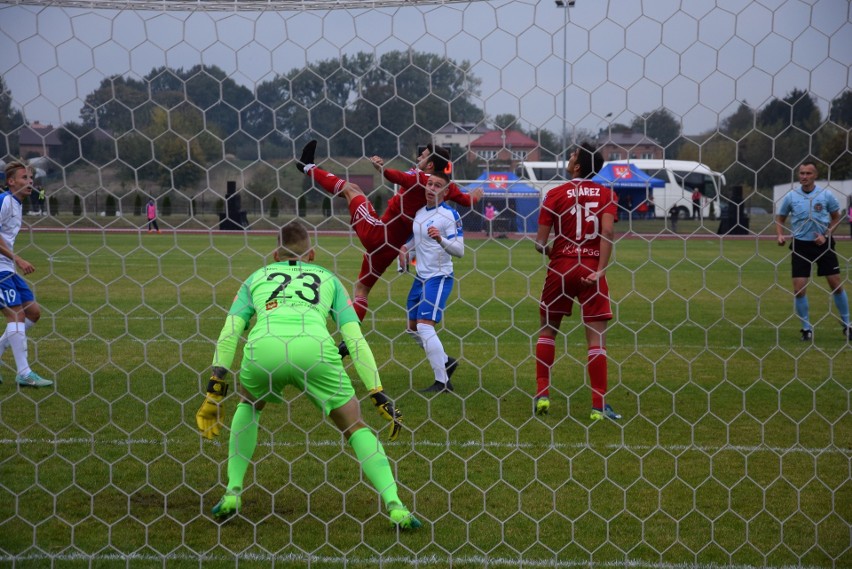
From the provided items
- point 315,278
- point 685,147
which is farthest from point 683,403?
point 315,278

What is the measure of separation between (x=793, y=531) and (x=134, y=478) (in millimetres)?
3808

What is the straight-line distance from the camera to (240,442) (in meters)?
4.61

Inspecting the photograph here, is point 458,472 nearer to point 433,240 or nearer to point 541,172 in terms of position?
point 541,172

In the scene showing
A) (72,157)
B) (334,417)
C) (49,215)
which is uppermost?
(72,157)

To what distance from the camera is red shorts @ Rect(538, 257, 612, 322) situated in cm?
634

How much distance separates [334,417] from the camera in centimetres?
447

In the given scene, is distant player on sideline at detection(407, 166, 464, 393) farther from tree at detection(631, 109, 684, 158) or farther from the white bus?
tree at detection(631, 109, 684, 158)

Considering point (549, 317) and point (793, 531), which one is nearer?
point (793, 531)

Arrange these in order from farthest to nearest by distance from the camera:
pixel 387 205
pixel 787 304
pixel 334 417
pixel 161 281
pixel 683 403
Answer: pixel 161 281 → pixel 787 304 → pixel 683 403 → pixel 387 205 → pixel 334 417

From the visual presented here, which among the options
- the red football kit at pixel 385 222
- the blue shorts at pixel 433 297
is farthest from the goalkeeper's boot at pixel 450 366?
the red football kit at pixel 385 222

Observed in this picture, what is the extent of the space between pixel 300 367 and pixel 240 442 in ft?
2.10

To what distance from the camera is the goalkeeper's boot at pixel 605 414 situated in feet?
21.4

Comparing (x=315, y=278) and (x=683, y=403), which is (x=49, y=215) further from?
(x=683, y=403)

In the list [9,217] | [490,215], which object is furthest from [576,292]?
[9,217]
